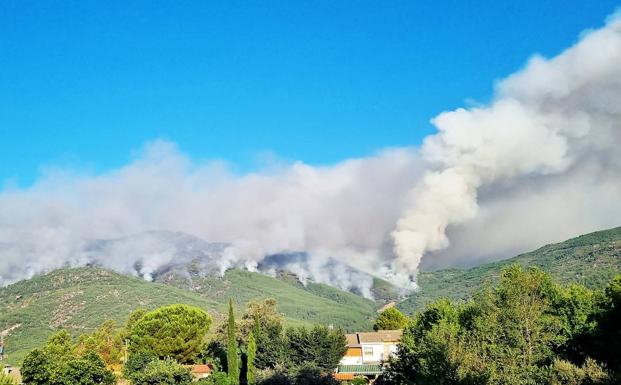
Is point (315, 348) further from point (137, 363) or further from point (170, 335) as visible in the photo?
point (170, 335)

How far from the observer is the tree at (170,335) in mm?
85125

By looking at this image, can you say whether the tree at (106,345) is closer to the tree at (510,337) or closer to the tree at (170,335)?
the tree at (170,335)

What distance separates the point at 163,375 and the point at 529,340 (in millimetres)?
44247

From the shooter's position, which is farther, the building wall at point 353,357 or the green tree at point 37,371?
the building wall at point 353,357

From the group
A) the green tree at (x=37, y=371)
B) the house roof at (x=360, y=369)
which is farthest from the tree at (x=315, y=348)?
the green tree at (x=37, y=371)

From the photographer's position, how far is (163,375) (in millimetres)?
66250

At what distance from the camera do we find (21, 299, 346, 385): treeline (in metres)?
67.5

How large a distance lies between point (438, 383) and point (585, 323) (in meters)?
19.7

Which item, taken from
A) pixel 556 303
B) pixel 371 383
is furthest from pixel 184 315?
pixel 556 303

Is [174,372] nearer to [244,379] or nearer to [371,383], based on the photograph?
[244,379]

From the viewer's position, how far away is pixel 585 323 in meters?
47.0

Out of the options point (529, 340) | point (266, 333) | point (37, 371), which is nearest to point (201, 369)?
point (266, 333)

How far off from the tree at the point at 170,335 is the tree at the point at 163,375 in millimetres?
15331

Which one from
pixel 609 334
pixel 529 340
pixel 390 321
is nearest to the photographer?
pixel 529 340
